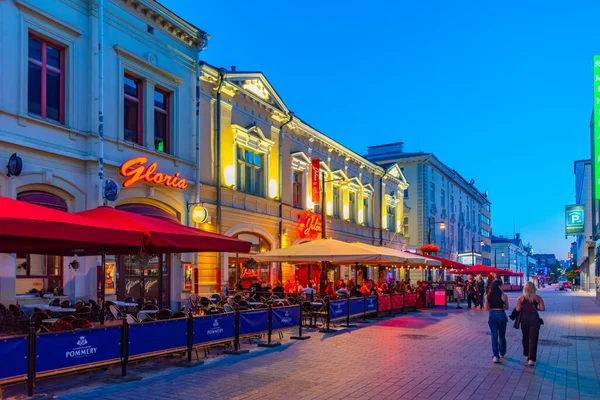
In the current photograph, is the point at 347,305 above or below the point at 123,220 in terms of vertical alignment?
below

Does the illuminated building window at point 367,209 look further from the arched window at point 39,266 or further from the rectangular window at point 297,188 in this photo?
the arched window at point 39,266

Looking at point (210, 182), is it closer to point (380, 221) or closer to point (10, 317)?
point (10, 317)

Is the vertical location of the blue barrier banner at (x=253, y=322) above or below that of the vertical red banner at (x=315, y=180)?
below

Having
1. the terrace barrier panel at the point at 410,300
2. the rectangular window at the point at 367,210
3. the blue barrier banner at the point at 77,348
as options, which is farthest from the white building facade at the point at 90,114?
the rectangular window at the point at 367,210

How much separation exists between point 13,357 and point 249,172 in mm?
17463

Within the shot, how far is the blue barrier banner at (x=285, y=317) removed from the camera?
13164mm

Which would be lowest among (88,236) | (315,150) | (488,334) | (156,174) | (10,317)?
(488,334)

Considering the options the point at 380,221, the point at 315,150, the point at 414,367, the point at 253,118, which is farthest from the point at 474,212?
the point at 414,367

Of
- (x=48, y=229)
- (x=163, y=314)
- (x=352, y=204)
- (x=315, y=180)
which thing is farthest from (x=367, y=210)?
(x=48, y=229)

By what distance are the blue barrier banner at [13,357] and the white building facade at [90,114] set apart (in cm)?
636

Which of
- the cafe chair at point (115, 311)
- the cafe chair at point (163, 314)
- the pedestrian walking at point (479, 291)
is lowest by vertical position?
the pedestrian walking at point (479, 291)

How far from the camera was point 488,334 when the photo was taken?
1608 cm

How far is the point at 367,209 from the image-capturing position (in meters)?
38.6

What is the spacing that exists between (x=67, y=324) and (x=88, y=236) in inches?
65.9
